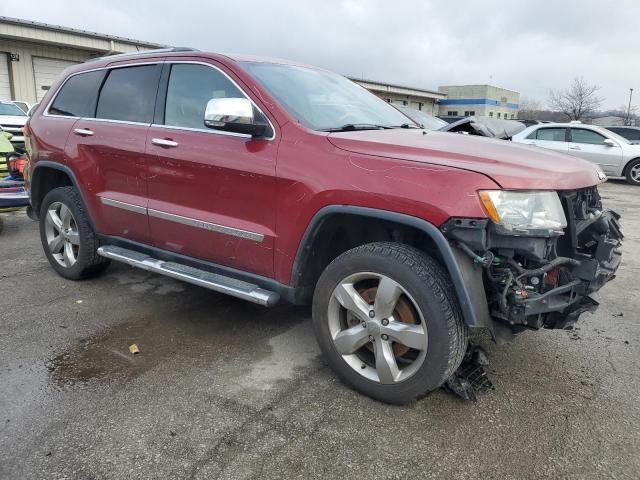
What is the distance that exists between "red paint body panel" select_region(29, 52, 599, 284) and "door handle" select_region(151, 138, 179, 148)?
31 millimetres

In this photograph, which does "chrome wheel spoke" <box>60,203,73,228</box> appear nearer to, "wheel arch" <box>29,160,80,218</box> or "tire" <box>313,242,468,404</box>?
"wheel arch" <box>29,160,80,218</box>

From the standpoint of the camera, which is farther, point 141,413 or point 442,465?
point 141,413

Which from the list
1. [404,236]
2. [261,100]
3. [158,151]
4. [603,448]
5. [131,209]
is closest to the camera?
[603,448]

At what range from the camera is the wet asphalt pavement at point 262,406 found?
7.35 feet

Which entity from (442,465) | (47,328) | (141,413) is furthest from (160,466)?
(47,328)

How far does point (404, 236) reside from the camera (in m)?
2.83

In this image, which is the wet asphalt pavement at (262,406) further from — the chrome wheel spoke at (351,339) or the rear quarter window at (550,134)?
the rear quarter window at (550,134)

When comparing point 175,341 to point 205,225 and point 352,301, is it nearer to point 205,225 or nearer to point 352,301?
point 205,225

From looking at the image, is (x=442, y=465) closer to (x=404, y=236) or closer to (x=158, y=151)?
(x=404, y=236)

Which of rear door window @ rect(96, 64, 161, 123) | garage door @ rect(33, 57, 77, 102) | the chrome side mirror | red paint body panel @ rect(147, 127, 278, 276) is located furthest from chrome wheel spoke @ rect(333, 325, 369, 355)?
garage door @ rect(33, 57, 77, 102)

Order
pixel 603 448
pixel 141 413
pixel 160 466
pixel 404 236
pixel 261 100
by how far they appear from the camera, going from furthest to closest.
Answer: pixel 261 100 < pixel 404 236 < pixel 141 413 < pixel 603 448 < pixel 160 466

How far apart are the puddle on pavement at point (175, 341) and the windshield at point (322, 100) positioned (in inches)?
59.7

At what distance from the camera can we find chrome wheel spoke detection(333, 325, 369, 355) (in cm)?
269

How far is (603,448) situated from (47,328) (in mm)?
3534
